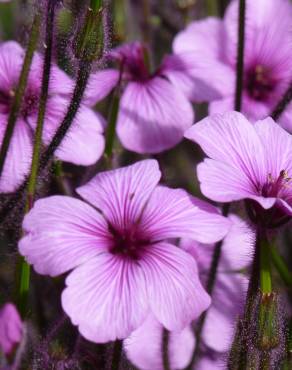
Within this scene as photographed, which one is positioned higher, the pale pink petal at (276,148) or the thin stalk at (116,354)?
the pale pink petal at (276,148)

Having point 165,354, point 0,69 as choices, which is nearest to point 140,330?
point 165,354

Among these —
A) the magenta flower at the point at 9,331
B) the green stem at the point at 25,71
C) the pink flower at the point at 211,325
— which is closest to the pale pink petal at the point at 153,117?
the pink flower at the point at 211,325

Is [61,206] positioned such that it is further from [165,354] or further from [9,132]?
[165,354]

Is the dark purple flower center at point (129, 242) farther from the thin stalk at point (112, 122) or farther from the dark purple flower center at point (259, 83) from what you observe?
the dark purple flower center at point (259, 83)

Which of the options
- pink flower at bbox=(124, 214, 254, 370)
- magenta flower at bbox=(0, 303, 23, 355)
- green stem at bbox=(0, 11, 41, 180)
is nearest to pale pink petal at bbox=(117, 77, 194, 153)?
pink flower at bbox=(124, 214, 254, 370)

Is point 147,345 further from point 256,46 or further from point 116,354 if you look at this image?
point 256,46

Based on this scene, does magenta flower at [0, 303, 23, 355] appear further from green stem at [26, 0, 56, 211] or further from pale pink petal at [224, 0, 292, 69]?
pale pink petal at [224, 0, 292, 69]

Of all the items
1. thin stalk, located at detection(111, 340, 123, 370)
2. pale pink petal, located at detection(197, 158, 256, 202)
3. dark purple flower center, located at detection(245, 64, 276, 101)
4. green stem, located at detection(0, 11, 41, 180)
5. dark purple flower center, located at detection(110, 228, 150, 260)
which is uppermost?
green stem, located at detection(0, 11, 41, 180)
